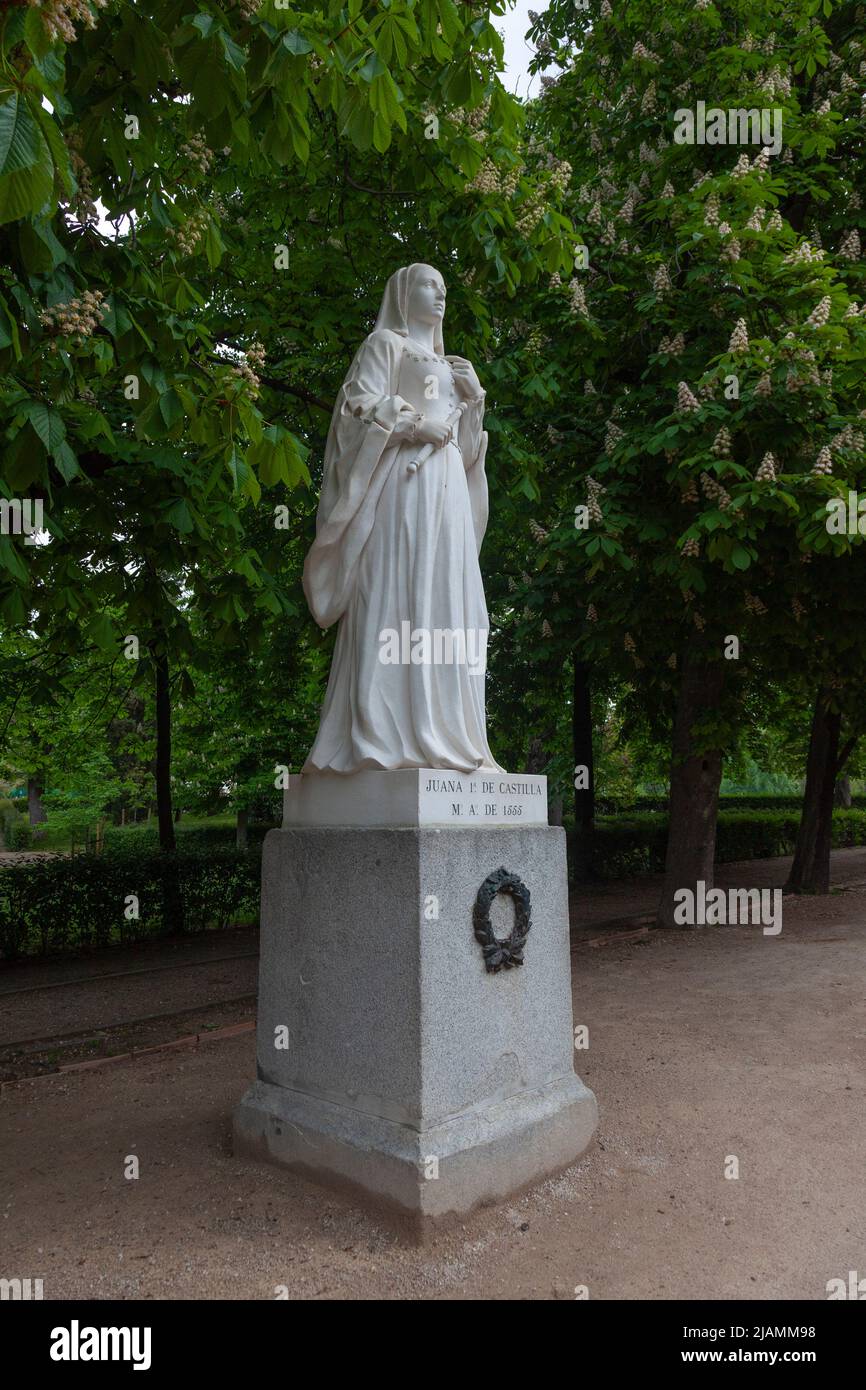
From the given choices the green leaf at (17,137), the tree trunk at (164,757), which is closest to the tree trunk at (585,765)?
the tree trunk at (164,757)

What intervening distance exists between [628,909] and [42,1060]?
9.72 metres

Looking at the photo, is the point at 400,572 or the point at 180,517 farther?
the point at 180,517

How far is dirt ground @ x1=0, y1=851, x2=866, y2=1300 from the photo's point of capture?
3.44m

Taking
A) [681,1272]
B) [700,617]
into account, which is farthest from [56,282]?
[700,617]

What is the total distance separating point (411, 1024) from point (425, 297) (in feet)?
11.9

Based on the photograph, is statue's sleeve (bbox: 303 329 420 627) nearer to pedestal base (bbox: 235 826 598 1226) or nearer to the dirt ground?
pedestal base (bbox: 235 826 598 1226)

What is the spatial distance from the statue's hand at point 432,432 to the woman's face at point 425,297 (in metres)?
0.68

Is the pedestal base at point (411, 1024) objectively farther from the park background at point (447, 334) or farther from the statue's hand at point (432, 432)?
the statue's hand at point (432, 432)

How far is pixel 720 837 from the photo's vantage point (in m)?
21.9

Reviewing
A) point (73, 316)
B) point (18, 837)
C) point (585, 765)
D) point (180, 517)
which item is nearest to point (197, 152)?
point (73, 316)

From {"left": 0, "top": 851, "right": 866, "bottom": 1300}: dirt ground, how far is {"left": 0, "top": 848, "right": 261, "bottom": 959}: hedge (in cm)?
515

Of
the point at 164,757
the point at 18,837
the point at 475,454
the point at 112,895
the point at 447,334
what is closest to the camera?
the point at 475,454

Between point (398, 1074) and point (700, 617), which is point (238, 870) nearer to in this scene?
point (700, 617)

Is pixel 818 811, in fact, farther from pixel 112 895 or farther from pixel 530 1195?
pixel 530 1195
